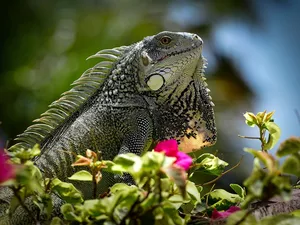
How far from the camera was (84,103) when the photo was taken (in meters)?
1.81

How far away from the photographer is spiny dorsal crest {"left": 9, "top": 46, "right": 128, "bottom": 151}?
1.76 meters

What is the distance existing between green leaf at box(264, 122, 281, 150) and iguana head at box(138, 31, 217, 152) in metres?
0.39

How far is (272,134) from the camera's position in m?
1.38

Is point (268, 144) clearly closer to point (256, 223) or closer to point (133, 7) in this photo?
point (256, 223)

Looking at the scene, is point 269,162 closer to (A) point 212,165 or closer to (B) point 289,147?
(B) point 289,147

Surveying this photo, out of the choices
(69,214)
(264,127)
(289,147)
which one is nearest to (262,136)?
(264,127)

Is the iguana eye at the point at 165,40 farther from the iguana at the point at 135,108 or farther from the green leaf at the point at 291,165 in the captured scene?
the green leaf at the point at 291,165

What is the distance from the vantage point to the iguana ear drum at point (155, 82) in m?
1.72

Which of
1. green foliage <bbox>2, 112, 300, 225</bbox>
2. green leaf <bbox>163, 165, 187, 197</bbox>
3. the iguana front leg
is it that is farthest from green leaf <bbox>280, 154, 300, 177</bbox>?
the iguana front leg

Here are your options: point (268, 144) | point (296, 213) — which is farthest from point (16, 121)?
point (296, 213)

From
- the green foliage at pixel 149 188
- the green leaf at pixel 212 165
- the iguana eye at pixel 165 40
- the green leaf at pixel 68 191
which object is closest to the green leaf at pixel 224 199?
the green leaf at pixel 212 165

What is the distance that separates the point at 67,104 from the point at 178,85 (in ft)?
1.27

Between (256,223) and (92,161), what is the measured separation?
389 mm

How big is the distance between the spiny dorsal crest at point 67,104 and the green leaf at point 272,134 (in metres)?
0.66
